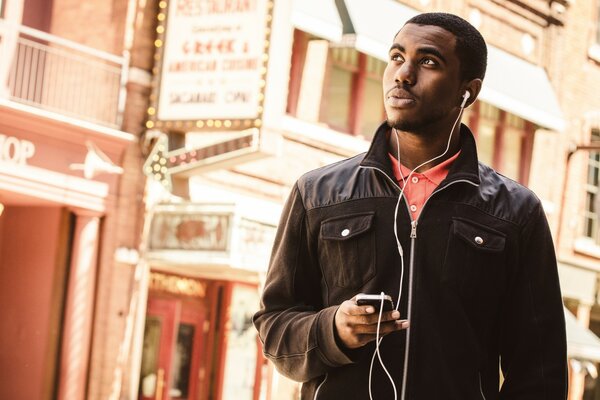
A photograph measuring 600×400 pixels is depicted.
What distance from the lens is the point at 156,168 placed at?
15289mm

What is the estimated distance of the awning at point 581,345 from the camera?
20186 mm

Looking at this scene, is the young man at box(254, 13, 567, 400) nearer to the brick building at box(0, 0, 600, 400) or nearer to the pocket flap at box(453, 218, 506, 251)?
the pocket flap at box(453, 218, 506, 251)

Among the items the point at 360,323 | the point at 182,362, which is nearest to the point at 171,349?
the point at 182,362

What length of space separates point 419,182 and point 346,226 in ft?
Answer: 0.69

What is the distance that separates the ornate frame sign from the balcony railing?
50cm

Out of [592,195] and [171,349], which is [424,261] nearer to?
[171,349]

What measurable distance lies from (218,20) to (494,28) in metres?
9.51

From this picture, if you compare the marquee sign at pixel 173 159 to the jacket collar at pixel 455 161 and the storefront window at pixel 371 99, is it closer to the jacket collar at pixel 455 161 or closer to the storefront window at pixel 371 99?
the storefront window at pixel 371 99

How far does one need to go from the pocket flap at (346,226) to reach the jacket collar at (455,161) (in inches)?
5.0

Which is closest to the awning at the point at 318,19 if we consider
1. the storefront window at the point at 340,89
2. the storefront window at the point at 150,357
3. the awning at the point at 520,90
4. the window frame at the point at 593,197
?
the storefront window at the point at 340,89

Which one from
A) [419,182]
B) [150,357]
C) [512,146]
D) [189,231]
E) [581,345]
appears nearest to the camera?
[419,182]

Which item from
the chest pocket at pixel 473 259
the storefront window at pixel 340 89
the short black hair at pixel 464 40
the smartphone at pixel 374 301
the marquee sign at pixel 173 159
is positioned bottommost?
the smartphone at pixel 374 301

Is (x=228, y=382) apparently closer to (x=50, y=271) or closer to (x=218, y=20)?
(x=50, y=271)

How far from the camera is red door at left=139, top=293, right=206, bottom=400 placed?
53.7ft
